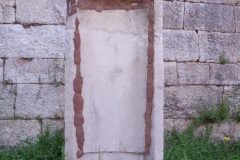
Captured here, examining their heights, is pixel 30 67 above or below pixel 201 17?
below

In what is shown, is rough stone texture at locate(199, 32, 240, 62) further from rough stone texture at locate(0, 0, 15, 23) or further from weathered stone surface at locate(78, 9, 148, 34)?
rough stone texture at locate(0, 0, 15, 23)

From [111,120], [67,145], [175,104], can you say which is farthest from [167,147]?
[67,145]

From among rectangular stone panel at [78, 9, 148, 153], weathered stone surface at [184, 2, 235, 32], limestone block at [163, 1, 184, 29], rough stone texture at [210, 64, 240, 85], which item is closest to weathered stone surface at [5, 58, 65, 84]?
rectangular stone panel at [78, 9, 148, 153]

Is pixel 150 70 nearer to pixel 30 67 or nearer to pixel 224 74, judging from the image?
pixel 30 67

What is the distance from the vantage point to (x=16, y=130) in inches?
156

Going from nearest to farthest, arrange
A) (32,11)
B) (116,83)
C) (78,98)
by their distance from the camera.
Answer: (78,98) < (116,83) < (32,11)

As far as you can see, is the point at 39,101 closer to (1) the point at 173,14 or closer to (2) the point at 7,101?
(2) the point at 7,101

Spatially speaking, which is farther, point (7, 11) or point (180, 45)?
point (180, 45)

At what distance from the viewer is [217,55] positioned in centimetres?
450

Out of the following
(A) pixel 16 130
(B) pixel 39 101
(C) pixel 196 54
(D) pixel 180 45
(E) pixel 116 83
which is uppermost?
(D) pixel 180 45

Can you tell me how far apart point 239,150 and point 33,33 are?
267 centimetres

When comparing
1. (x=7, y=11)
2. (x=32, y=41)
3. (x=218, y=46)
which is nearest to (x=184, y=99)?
(x=218, y=46)

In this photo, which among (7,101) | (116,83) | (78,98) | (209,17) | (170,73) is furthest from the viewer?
(209,17)

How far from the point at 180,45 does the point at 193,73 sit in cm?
38
